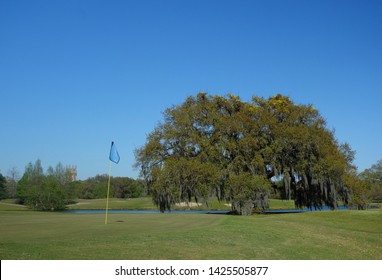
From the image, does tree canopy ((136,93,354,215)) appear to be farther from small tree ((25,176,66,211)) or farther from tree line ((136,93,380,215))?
small tree ((25,176,66,211))

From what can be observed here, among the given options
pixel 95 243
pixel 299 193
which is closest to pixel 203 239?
pixel 95 243

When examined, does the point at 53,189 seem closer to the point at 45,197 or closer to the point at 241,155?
the point at 45,197

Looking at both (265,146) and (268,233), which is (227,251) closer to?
(268,233)

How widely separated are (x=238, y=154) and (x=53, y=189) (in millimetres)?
57931

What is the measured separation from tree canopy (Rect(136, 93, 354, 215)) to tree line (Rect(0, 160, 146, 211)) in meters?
4.63

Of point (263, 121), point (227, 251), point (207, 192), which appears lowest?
point (227, 251)

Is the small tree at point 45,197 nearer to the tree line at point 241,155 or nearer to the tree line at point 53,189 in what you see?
the tree line at point 53,189

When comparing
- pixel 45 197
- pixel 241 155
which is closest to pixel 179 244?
pixel 241 155

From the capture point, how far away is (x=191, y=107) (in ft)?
127

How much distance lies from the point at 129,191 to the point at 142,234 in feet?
411

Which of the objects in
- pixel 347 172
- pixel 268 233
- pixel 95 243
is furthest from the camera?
pixel 347 172

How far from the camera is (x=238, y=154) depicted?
36719 mm

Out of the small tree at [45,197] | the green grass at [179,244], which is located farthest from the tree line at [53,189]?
the green grass at [179,244]

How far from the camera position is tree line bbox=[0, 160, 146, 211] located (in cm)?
8094
